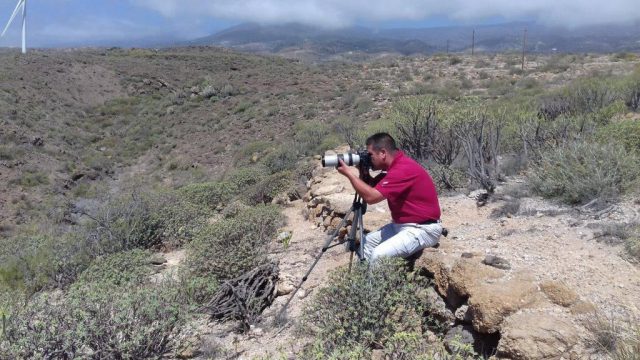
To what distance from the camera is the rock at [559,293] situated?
3.04 m

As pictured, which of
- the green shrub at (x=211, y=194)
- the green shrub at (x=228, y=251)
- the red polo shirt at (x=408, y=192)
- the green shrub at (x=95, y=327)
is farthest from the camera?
the green shrub at (x=211, y=194)

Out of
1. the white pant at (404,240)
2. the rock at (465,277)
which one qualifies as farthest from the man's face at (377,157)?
the rock at (465,277)

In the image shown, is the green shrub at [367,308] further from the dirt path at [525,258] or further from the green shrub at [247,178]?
the green shrub at [247,178]

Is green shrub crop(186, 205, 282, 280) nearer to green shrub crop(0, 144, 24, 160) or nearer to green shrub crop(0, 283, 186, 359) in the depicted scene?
green shrub crop(0, 283, 186, 359)

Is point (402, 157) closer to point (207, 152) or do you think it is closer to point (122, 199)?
point (122, 199)

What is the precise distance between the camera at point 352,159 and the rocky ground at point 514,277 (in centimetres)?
87

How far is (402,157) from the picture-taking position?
13.3 feet

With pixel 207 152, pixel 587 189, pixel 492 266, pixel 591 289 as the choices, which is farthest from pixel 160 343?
pixel 207 152

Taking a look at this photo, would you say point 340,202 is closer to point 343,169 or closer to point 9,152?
point 343,169

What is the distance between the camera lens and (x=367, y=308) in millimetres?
3326

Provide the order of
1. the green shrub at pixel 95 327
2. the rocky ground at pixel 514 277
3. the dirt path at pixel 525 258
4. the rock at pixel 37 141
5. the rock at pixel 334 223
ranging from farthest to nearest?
the rock at pixel 37 141, the rock at pixel 334 223, the dirt path at pixel 525 258, the green shrub at pixel 95 327, the rocky ground at pixel 514 277

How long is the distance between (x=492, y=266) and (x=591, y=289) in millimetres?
640

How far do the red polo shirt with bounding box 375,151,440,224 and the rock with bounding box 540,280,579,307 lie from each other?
3.61ft

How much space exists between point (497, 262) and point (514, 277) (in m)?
0.27
